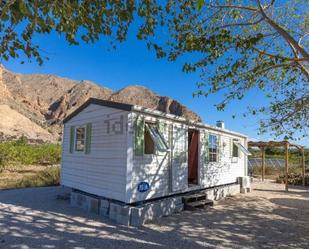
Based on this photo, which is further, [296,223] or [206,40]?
[296,223]

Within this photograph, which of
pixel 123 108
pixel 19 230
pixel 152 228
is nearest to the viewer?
pixel 19 230

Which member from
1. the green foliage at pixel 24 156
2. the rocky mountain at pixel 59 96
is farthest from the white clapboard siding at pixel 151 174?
the rocky mountain at pixel 59 96

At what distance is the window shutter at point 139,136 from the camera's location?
7.55 m

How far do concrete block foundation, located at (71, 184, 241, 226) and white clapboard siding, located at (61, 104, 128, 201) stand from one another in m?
0.23

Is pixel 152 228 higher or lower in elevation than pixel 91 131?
lower

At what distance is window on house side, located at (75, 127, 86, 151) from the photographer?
30.6ft

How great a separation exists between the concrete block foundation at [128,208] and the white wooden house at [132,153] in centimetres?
20

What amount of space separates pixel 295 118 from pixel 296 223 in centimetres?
339

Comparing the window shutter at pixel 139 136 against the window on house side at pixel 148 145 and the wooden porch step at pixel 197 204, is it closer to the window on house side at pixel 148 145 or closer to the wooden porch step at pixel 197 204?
the window on house side at pixel 148 145

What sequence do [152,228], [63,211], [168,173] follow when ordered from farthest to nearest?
[168,173] → [63,211] → [152,228]

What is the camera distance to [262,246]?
18.6 feet

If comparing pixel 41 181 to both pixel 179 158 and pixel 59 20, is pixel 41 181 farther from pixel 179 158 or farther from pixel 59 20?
pixel 59 20

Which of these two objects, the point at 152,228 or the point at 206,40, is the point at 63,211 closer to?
the point at 152,228

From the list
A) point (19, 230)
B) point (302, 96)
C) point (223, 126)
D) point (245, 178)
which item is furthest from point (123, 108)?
point (245, 178)
